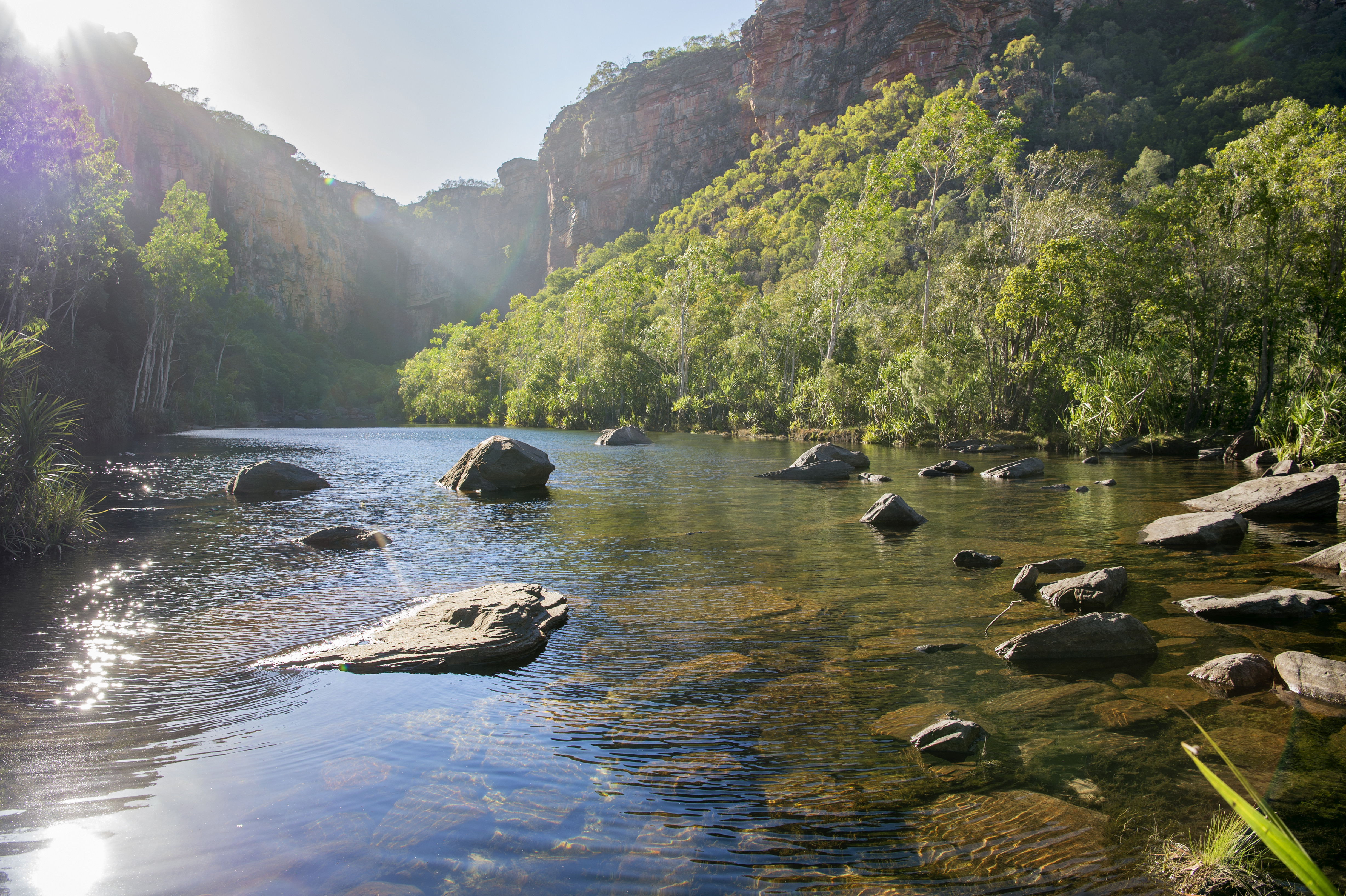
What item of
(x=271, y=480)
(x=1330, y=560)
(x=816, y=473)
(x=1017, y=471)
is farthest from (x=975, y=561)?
(x=271, y=480)

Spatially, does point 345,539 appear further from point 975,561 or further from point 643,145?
point 643,145

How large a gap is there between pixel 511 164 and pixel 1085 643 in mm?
198621

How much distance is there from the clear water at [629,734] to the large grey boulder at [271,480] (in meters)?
7.98

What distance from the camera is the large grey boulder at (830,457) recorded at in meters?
25.1

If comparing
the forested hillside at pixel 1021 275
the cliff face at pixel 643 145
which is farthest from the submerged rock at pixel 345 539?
the cliff face at pixel 643 145

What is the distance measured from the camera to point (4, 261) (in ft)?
89.5

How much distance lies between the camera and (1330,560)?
1022cm

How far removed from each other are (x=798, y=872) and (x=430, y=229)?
20128 cm

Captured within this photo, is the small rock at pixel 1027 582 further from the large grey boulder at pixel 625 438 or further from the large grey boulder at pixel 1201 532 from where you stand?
the large grey boulder at pixel 625 438

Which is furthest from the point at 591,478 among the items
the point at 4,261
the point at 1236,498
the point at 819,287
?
the point at 819,287

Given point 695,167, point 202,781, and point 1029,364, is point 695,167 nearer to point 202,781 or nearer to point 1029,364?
point 1029,364

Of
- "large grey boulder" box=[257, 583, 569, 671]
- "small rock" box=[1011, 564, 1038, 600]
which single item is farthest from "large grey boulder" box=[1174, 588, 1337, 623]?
"large grey boulder" box=[257, 583, 569, 671]

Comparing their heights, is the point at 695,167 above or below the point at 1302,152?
above

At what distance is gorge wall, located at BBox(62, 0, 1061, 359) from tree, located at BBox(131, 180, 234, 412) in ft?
103
